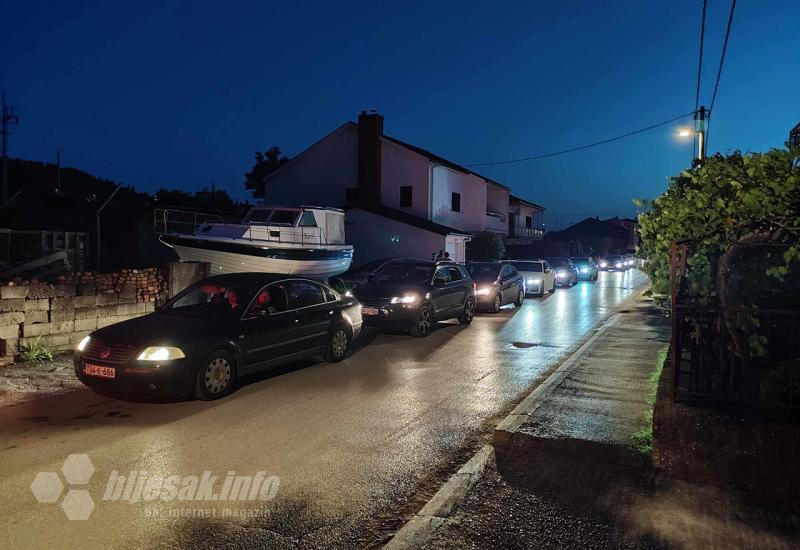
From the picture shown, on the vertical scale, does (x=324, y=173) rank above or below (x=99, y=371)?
above

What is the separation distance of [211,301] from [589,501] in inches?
228

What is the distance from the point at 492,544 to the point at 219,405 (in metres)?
4.14

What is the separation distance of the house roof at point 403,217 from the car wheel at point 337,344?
67.2ft

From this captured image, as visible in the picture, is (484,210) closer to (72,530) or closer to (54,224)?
(54,224)

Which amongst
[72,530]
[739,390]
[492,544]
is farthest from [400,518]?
[739,390]

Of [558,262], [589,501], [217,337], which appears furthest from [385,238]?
[589,501]

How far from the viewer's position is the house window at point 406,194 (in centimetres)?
3350

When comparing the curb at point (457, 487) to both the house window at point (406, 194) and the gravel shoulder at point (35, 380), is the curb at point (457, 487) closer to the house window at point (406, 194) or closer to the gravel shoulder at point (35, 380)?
the gravel shoulder at point (35, 380)

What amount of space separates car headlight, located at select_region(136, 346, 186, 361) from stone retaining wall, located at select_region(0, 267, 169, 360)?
3.66m

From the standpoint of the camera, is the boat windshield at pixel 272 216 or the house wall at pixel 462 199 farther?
the house wall at pixel 462 199

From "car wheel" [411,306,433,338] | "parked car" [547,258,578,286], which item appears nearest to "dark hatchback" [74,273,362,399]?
"car wheel" [411,306,433,338]

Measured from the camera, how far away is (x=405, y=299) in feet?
39.7

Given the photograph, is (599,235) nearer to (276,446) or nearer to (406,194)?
(406,194)

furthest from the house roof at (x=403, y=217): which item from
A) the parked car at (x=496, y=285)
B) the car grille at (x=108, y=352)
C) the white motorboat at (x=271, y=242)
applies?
the car grille at (x=108, y=352)
